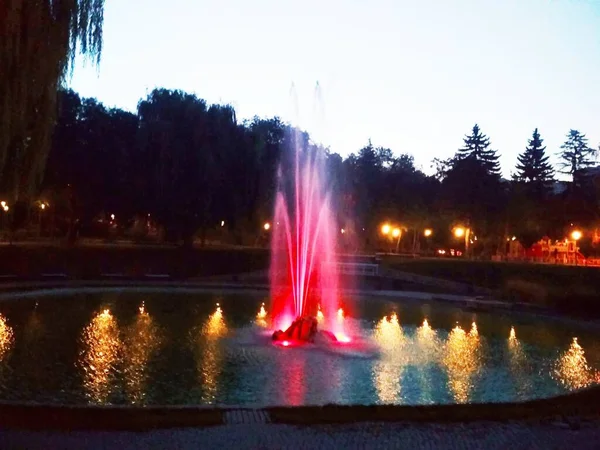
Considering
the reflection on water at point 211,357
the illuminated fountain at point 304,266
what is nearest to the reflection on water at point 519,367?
the illuminated fountain at point 304,266

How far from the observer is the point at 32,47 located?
1044 cm

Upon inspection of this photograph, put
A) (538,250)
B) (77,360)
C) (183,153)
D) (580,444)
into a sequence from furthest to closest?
1. (538,250)
2. (183,153)
3. (77,360)
4. (580,444)

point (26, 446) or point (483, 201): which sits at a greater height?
point (483, 201)

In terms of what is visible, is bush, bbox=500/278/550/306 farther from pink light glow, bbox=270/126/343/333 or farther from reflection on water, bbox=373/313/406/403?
reflection on water, bbox=373/313/406/403

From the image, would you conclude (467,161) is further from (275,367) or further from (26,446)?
(26,446)

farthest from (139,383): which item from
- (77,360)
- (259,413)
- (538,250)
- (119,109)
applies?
(538,250)

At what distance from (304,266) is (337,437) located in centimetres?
1593

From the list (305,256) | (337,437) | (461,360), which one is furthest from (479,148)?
(337,437)

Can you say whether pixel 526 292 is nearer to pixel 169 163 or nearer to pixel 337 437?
pixel 169 163

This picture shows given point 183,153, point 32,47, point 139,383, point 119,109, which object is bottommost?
point 139,383

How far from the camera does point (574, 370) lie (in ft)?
52.3

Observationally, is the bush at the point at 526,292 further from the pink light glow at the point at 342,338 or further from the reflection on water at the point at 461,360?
the pink light glow at the point at 342,338

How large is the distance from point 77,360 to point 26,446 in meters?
6.78

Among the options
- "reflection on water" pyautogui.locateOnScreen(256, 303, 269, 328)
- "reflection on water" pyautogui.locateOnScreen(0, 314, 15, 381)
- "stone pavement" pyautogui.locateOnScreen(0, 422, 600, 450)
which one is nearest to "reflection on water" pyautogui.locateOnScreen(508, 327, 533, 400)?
"stone pavement" pyautogui.locateOnScreen(0, 422, 600, 450)
